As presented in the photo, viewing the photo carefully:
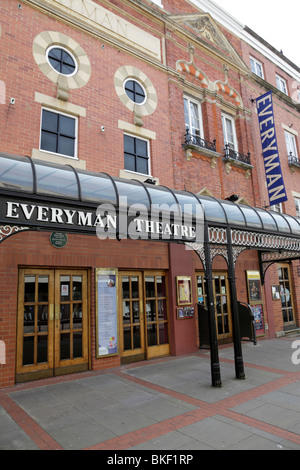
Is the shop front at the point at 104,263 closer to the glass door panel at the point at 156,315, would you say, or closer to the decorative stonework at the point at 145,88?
the glass door panel at the point at 156,315

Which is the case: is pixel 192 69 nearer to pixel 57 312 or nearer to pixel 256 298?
pixel 256 298

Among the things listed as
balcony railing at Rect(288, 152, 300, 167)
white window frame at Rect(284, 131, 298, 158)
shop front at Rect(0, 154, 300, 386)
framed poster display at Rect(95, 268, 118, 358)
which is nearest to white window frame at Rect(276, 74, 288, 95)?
white window frame at Rect(284, 131, 298, 158)

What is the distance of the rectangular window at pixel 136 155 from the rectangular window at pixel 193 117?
2.66 meters

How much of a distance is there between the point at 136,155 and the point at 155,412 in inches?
269

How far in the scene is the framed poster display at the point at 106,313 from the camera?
299 inches

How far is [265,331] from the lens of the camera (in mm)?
11945

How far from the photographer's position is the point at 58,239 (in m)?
7.28

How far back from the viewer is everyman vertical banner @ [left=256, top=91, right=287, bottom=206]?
42.0 ft

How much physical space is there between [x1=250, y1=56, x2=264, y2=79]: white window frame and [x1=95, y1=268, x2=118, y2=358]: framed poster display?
42.1 feet

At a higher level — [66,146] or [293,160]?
[293,160]

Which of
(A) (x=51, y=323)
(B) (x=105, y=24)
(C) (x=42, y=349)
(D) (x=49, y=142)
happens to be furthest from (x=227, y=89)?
(C) (x=42, y=349)

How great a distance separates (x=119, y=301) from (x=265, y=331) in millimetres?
6683

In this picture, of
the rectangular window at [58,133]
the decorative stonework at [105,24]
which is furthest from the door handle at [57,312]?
the decorative stonework at [105,24]
